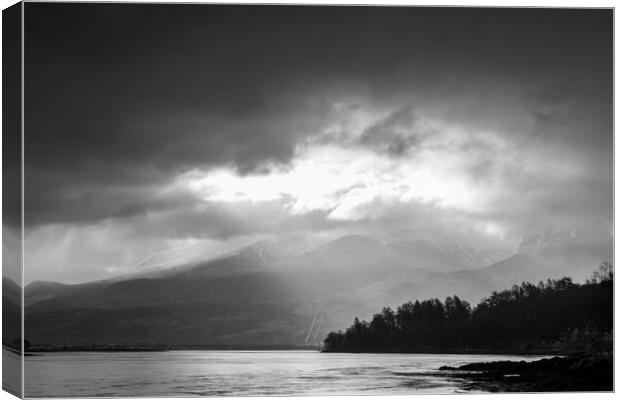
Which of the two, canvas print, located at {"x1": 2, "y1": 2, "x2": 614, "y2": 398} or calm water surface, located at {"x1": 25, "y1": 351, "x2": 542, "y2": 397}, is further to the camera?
canvas print, located at {"x1": 2, "y1": 2, "x2": 614, "y2": 398}

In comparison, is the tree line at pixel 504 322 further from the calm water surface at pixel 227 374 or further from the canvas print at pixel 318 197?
the calm water surface at pixel 227 374

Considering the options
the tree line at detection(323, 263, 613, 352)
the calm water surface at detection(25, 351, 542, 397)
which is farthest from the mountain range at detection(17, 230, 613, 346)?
the calm water surface at detection(25, 351, 542, 397)

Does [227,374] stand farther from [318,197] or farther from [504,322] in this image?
[504,322]

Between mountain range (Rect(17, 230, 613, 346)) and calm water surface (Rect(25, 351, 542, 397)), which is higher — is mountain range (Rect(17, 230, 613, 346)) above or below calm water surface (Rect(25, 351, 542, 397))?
above

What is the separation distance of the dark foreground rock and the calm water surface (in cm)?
20

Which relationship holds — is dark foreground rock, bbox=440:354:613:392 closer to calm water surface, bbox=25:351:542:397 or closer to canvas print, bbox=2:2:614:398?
canvas print, bbox=2:2:614:398

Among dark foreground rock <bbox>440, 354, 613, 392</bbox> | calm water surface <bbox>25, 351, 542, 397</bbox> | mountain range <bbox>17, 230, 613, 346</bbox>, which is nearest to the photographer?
calm water surface <bbox>25, 351, 542, 397</bbox>

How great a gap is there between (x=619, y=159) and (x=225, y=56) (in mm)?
5552

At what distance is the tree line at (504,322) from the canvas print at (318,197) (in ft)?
0.10

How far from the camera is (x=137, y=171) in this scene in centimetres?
1528

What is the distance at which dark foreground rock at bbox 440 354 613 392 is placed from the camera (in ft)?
51.3

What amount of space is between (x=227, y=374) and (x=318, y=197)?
2.67 metres

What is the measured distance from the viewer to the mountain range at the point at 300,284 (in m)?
15.9

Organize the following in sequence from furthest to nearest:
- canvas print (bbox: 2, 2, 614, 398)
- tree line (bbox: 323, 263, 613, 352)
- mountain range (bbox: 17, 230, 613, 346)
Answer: tree line (bbox: 323, 263, 613, 352)
mountain range (bbox: 17, 230, 613, 346)
canvas print (bbox: 2, 2, 614, 398)
